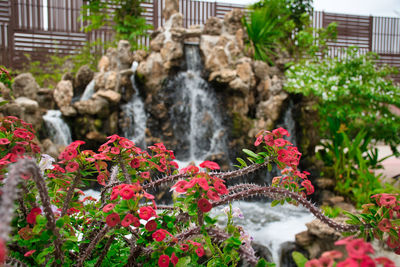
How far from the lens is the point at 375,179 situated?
14.6 feet

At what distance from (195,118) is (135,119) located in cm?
121

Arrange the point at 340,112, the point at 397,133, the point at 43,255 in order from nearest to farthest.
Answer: the point at 43,255 → the point at 340,112 → the point at 397,133

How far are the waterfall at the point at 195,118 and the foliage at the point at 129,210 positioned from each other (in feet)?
14.0

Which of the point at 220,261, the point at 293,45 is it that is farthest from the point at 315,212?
the point at 293,45

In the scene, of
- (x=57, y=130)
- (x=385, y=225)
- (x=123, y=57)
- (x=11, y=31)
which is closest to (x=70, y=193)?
(x=385, y=225)

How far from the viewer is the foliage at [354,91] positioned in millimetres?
4855

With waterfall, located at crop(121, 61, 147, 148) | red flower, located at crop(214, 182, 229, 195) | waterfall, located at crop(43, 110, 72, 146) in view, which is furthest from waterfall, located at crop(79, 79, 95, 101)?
red flower, located at crop(214, 182, 229, 195)

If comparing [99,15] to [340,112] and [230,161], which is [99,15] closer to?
[230,161]

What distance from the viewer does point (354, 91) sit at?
506 cm

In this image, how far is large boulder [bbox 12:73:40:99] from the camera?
531 centimetres

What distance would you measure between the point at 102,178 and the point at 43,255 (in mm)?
328

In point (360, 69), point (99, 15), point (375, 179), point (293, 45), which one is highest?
point (99, 15)

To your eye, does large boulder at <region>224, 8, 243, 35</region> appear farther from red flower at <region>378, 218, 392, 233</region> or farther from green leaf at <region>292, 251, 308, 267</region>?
green leaf at <region>292, 251, 308, 267</region>

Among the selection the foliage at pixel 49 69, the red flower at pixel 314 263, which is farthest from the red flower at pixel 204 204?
the foliage at pixel 49 69
